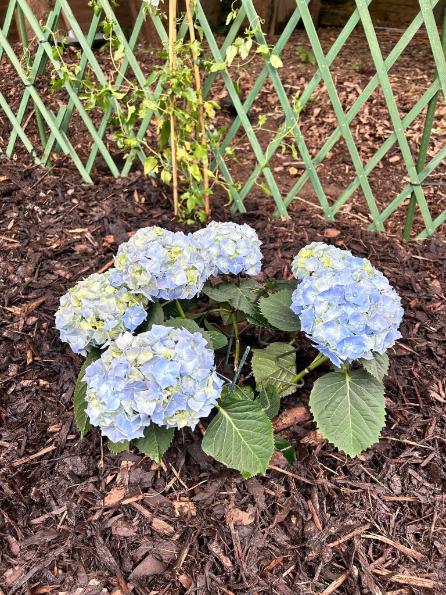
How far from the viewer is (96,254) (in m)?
2.19

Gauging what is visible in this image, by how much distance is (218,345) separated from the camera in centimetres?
156

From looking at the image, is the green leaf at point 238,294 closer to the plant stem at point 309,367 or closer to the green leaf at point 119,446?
the plant stem at point 309,367

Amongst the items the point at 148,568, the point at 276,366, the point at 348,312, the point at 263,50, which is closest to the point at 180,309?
the point at 276,366

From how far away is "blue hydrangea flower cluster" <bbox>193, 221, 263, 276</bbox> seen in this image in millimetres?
1547

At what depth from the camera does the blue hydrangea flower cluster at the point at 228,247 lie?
60.9 inches

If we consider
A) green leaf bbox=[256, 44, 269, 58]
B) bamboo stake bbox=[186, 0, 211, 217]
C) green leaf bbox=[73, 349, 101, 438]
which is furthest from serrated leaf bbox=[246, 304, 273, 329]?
green leaf bbox=[256, 44, 269, 58]

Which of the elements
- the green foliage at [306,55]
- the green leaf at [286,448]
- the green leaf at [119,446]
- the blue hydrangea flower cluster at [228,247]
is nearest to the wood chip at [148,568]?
the green leaf at [119,446]

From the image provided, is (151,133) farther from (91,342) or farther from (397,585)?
(397,585)

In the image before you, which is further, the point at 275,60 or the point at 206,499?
the point at 275,60

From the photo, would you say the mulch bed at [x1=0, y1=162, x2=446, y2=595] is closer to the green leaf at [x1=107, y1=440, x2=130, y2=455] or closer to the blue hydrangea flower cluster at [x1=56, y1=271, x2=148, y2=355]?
the green leaf at [x1=107, y1=440, x2=130, y2=455]

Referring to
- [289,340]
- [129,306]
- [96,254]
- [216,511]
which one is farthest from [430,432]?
[96,254]

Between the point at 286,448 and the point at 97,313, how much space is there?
63 cm

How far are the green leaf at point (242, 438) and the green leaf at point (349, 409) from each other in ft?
0.45

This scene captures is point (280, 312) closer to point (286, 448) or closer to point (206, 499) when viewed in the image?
point (286, 448)
